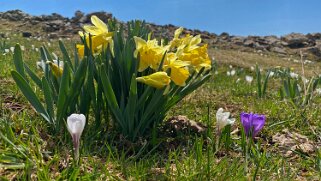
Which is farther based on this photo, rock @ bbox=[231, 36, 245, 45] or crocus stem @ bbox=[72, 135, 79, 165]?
rock @ bbox=[231, 36, 245, 45]

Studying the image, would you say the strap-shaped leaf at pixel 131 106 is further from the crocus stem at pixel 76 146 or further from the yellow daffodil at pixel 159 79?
the crocus stem at pixel 76 146

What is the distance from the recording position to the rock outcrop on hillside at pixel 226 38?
2695 cm

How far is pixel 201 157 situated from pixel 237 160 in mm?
226

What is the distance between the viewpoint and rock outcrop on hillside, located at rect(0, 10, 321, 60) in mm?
26953

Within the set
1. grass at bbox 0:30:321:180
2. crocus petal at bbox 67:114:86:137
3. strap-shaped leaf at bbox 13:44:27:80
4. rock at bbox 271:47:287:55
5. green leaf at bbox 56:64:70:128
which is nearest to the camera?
crocus petal at bbox 67:114:86:137

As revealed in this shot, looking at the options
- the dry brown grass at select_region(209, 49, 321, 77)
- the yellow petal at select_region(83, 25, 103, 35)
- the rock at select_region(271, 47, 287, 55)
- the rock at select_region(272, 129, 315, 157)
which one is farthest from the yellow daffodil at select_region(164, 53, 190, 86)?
the rock at select_region(271, 47, 287, 55)

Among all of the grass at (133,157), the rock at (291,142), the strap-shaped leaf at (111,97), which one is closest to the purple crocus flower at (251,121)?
the grass at (133,157)

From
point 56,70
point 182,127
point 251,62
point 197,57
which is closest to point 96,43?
point 56,70

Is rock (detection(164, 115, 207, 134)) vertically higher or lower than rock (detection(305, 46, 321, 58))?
lower

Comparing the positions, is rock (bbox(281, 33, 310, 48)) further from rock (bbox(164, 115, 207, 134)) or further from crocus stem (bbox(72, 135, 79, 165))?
crocus stem (bbox(72, 135, 79, 165))

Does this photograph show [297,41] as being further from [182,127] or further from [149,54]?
[149,54]

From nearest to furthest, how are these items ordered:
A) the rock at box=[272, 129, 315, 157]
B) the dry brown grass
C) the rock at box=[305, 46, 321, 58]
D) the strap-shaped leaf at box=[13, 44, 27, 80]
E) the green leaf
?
1. the green leaf
2. the strap-shaped leaf at box=[13, 44, 27, 80]
3. the rock at box=[272, 129, 315, 157]
4. the dry brown grass
5. the rock at box=[305, 46, 321, 58]

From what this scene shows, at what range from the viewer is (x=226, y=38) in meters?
32.3

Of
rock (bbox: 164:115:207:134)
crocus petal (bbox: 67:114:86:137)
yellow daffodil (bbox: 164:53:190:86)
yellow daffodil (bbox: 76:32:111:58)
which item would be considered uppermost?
yellow daffodil (bbox: 76:32:111:58)
